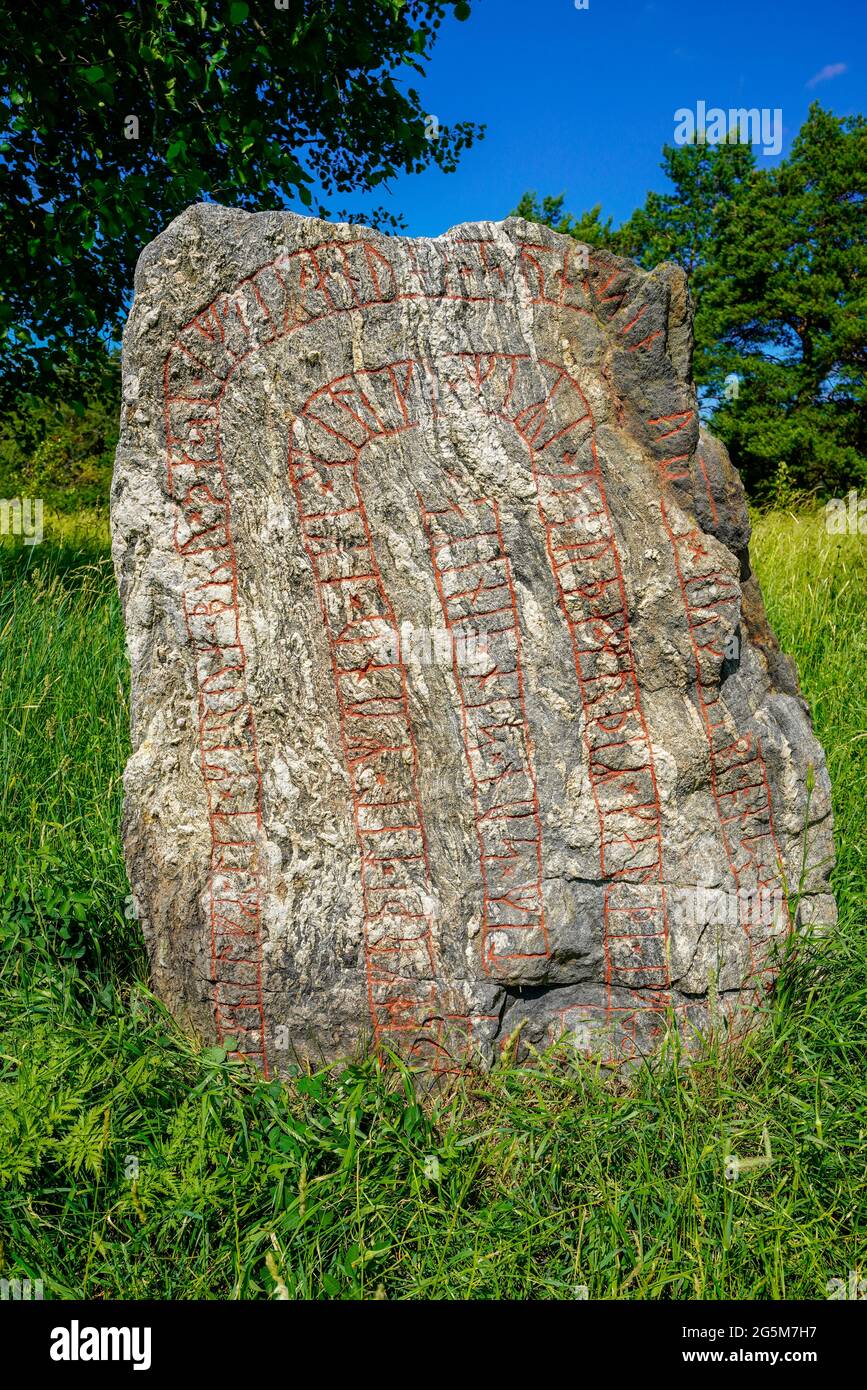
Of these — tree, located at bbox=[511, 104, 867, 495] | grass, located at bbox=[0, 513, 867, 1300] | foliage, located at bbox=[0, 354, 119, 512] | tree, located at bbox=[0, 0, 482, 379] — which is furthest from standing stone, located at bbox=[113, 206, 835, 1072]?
tree, located at bbox=[511, 104, 867, 495]

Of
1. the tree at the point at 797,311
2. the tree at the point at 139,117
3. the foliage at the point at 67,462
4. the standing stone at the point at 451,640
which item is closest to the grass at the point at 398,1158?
the standing stone at the point at 451,640

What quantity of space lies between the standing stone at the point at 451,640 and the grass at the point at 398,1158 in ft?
0.59

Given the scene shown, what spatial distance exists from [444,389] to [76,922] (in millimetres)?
1815

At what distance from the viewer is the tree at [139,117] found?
4715 mm

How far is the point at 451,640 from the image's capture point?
254 cm

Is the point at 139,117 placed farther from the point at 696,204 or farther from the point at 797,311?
the point at 696,204

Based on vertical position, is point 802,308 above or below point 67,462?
above

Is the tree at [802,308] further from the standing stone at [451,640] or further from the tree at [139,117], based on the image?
the standing stone at [451,640]

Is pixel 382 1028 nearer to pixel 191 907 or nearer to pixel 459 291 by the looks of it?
pixel 191 907

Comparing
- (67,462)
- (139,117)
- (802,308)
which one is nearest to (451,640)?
(139,117)

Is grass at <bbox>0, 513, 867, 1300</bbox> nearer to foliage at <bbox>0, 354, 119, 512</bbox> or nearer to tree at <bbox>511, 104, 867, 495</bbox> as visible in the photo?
foliage at <bbox>0, 354, 119, 512</bbox>

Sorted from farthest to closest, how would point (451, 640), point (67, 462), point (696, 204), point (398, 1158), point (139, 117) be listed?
point (696, 204), point (67, 462), point (139, 117), point (451, 640), point (398, 1158)

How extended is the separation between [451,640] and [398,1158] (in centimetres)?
125

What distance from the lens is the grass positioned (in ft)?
6.31
